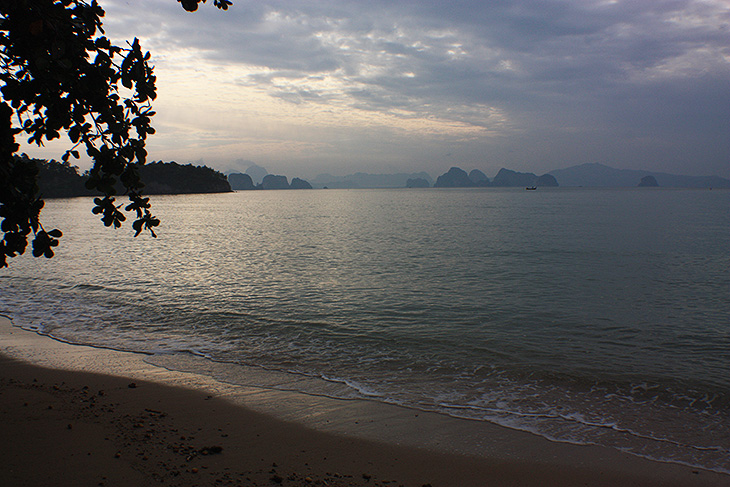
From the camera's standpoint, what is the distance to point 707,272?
861 inches

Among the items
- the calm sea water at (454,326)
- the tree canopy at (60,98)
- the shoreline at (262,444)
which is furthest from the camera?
the calm sea water at (454,326)

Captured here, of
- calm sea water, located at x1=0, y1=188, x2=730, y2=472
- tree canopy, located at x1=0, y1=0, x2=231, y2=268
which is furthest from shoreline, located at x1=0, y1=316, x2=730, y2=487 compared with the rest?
tree canopy, located at x1=0, y1=0, x2=231, y2=268

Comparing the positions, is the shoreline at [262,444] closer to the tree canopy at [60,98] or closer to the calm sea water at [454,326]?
the calm sea water at [454,326]

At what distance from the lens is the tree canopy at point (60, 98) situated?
117 inches

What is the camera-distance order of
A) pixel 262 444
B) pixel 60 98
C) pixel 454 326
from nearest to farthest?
pixel 60 98 → pixel 262 444 → pixel 454 326

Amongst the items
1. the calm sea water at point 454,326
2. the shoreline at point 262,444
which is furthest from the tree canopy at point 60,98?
the calm sea water at point 454,326

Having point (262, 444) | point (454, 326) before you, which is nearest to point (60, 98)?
point (262, 444)

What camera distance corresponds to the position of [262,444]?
605 cm

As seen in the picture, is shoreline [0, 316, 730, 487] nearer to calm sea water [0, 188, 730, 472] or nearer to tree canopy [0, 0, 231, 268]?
calm sea water [0, 188, 730, 472]

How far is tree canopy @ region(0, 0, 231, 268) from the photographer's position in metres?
2.97

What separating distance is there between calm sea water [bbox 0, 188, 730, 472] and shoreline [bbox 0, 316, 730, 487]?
0.64 m

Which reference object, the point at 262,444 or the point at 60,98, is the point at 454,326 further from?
the point at 60,98

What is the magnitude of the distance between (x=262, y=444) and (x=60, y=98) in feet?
15.7

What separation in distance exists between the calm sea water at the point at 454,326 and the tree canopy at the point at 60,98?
19.1 feet
